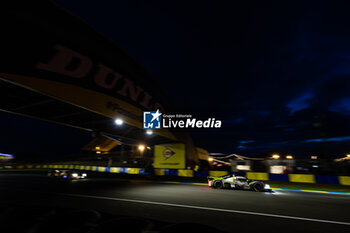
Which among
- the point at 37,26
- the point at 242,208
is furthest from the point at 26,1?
the point at 242,208

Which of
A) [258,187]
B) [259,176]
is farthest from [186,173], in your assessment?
[258,187]

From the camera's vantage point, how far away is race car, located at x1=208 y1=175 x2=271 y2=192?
33.8 feet

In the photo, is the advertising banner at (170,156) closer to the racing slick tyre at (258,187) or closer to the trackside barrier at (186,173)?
the trackside barrier at (186,173)

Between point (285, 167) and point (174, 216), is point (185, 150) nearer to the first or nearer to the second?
point (285, 167)

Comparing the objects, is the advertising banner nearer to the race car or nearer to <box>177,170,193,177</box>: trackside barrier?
<box>177,170,193,177</box>: trackside barrier

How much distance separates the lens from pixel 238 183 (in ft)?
35.9

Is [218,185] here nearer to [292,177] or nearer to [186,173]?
[186,173]

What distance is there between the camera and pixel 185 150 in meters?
20.4

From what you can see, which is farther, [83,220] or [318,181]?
[318,181]

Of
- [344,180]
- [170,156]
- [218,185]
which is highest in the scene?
[170,156]

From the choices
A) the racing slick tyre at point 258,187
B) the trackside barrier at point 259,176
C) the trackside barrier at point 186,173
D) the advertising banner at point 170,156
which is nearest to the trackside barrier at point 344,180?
the trackside barrier at point 259,176

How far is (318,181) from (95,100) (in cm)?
1634

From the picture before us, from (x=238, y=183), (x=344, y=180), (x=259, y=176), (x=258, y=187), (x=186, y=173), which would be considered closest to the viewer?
(x=258, y=187)

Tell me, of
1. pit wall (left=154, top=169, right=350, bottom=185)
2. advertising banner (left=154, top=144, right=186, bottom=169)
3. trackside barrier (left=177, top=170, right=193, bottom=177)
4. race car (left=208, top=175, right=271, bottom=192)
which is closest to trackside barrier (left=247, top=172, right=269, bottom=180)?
pit wall (left=154, top=169, right=350, bottom=185)
